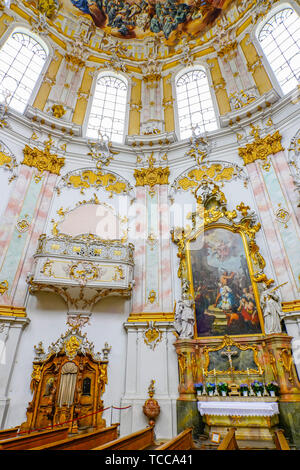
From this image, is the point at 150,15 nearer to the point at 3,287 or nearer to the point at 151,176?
the point at 151,176

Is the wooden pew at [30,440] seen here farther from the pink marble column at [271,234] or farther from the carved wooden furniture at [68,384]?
the pink marble column at [271,234]

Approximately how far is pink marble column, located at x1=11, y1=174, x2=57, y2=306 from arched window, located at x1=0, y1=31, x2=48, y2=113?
427 centimetres

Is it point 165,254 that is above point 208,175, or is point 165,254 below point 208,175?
below

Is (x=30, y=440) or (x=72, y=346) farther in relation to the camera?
(x=72, y=346)

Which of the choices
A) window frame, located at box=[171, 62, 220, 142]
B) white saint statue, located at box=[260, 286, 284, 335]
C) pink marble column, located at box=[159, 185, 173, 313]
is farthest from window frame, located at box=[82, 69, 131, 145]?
white saint statue, located at box=[260, 286, 284, 335]

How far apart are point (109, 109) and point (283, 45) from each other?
887cm

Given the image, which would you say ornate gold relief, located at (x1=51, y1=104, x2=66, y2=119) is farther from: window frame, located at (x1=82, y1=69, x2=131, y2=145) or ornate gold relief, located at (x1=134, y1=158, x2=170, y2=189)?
ornate gold relief, located at (x1=134, y1=158, x2=170, y2=189)

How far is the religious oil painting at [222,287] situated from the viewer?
8.52 meters

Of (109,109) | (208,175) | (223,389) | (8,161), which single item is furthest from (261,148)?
(8,161)

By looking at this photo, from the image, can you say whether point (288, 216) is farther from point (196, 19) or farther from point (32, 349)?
point (196, 19)

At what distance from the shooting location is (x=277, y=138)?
34.7 ft

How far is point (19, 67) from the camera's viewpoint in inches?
515

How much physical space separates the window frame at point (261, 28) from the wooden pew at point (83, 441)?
12.8 m

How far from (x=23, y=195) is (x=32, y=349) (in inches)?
221
